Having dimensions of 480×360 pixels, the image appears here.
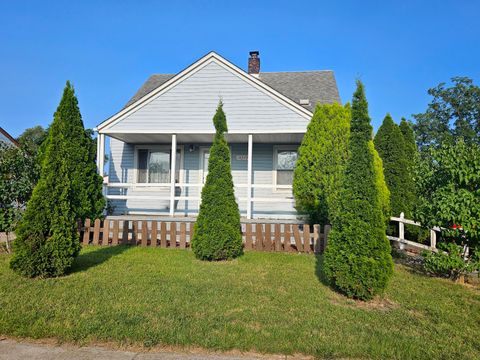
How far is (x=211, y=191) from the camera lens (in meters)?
7.48

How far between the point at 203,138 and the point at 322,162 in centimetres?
486

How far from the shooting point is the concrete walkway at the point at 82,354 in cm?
304

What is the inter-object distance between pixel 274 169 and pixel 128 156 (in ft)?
20.4

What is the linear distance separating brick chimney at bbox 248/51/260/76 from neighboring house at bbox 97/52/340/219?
3947 millimetres

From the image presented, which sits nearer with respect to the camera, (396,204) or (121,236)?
(121,236)

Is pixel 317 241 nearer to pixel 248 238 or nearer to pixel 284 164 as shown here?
pixel 248 238

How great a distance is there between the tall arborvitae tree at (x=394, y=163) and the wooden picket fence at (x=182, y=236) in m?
3.50

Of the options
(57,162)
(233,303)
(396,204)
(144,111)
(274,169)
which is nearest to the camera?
(233,303)

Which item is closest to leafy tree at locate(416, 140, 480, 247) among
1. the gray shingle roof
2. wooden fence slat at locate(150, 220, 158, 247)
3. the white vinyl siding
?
the white vinyl siding

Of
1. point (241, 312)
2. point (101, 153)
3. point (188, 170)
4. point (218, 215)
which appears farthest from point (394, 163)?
point (101, 153)

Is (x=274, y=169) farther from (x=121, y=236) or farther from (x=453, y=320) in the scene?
(x=453, y=320)

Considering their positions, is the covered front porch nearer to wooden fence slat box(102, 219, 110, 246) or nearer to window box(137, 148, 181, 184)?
window box(137, 148, 181, 184)

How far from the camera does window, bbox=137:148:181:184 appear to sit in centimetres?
1347

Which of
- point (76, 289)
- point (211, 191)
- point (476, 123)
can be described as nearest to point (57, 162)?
point (76, 289)
